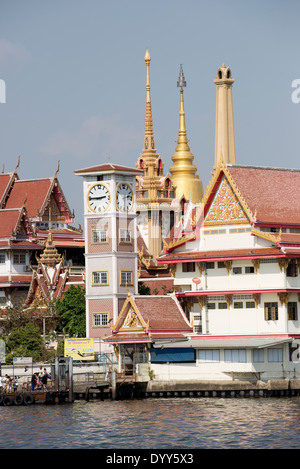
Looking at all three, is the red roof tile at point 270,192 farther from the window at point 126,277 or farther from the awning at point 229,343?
the window at point 126,277

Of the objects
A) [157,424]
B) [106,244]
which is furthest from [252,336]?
[157,424]

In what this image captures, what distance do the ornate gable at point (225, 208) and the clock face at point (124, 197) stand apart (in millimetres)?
6689

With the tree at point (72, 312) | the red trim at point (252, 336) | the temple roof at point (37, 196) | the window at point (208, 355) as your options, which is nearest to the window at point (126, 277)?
the tree at point (72, 312)

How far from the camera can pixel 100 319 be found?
86750mm

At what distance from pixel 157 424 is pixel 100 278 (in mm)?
23174

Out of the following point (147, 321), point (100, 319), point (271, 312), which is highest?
point (100, 319)

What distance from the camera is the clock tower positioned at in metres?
86.5

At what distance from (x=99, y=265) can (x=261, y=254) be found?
11730 millimetres

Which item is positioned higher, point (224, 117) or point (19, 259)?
point (224, 117)

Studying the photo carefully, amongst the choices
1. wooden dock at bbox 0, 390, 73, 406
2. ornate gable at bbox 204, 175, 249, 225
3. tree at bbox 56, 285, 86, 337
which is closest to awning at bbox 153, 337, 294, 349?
wooden dock at bbox 0, 390, 73, 406

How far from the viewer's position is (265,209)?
8144 centimetres

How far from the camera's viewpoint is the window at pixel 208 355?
7719cm

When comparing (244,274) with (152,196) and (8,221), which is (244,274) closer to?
→ (8,221)
